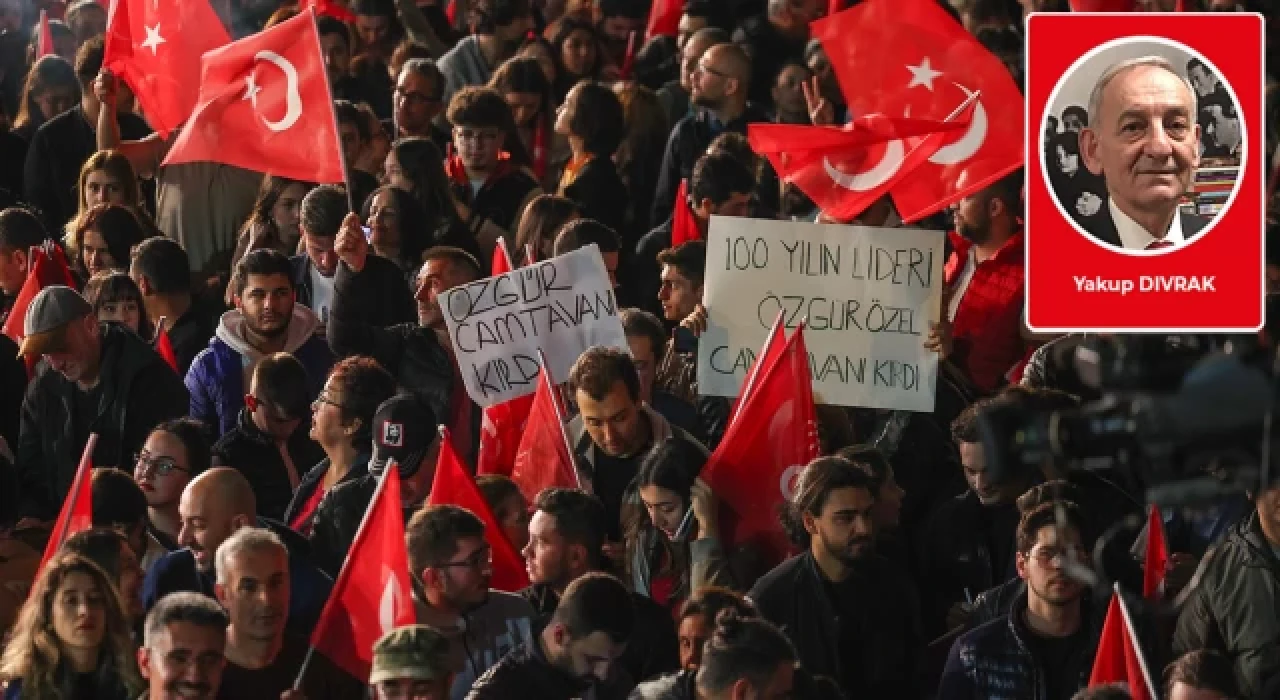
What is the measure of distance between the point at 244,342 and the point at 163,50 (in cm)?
311

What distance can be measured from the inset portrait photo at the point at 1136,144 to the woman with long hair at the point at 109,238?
5074 millimetres

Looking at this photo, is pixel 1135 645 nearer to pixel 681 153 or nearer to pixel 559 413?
pixel 559 413

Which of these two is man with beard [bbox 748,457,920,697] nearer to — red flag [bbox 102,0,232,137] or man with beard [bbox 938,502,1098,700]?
man with beard [bbox 938,502,1098,700]

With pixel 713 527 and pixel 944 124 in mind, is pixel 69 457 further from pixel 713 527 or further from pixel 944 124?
pixel 944 124

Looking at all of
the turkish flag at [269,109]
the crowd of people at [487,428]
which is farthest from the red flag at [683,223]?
the turkish flag at [269,109]

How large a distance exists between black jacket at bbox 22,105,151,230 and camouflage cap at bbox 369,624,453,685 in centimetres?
698

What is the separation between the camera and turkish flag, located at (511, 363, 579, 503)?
11.2 metres

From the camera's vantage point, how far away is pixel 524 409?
11922 millimetres

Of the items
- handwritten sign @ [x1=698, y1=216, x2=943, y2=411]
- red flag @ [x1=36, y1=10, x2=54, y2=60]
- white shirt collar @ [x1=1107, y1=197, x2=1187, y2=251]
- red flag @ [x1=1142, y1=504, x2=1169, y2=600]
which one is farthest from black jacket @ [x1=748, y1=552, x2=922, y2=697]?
red flag @ [x1=36, y1=10, x2=54, y2=60]

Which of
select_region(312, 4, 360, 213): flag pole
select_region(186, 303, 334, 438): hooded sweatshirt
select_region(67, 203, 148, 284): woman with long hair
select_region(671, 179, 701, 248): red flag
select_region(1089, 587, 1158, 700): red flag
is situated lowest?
select_region(1089, 587, 1158, 700): red flag

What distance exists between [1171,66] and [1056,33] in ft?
1.26

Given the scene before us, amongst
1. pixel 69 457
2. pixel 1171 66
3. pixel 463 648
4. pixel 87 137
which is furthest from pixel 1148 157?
pixel 87 137

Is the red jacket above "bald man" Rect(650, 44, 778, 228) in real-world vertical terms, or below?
below

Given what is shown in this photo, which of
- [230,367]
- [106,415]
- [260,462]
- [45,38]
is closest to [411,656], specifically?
[260,462]
